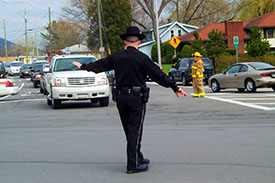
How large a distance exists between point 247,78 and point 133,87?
50.7 ft

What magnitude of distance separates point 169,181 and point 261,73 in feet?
49.5

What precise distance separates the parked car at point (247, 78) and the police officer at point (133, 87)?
14.3 metres

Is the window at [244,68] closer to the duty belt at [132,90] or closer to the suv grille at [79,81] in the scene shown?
the suv grille at [79,81]

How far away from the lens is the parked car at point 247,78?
19781 mm

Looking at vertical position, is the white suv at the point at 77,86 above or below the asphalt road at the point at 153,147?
above

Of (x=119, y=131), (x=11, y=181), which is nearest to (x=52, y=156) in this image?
(x=11, y=181)

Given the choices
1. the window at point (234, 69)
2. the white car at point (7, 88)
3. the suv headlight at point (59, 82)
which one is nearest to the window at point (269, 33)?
A: the window at point (234, 69)

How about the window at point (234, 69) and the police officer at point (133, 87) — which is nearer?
the police officer at point (133, 87)

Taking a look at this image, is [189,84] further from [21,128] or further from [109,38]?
[109,38]

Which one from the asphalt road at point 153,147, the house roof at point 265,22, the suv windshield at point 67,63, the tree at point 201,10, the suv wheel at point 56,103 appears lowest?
the asphalt road at point 153,147

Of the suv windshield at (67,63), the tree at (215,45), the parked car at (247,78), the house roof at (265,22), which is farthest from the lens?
the house roof at (265,22)

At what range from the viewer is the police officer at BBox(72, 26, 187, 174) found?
6074mm

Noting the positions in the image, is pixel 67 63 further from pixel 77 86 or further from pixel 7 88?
pixel 7 88

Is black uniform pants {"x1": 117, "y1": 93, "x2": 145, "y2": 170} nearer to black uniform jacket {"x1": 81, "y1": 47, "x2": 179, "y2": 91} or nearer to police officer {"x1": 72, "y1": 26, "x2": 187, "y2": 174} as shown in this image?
police officer {"x1": 72, "y1": 26, "x2": 187, "y2": 174}
